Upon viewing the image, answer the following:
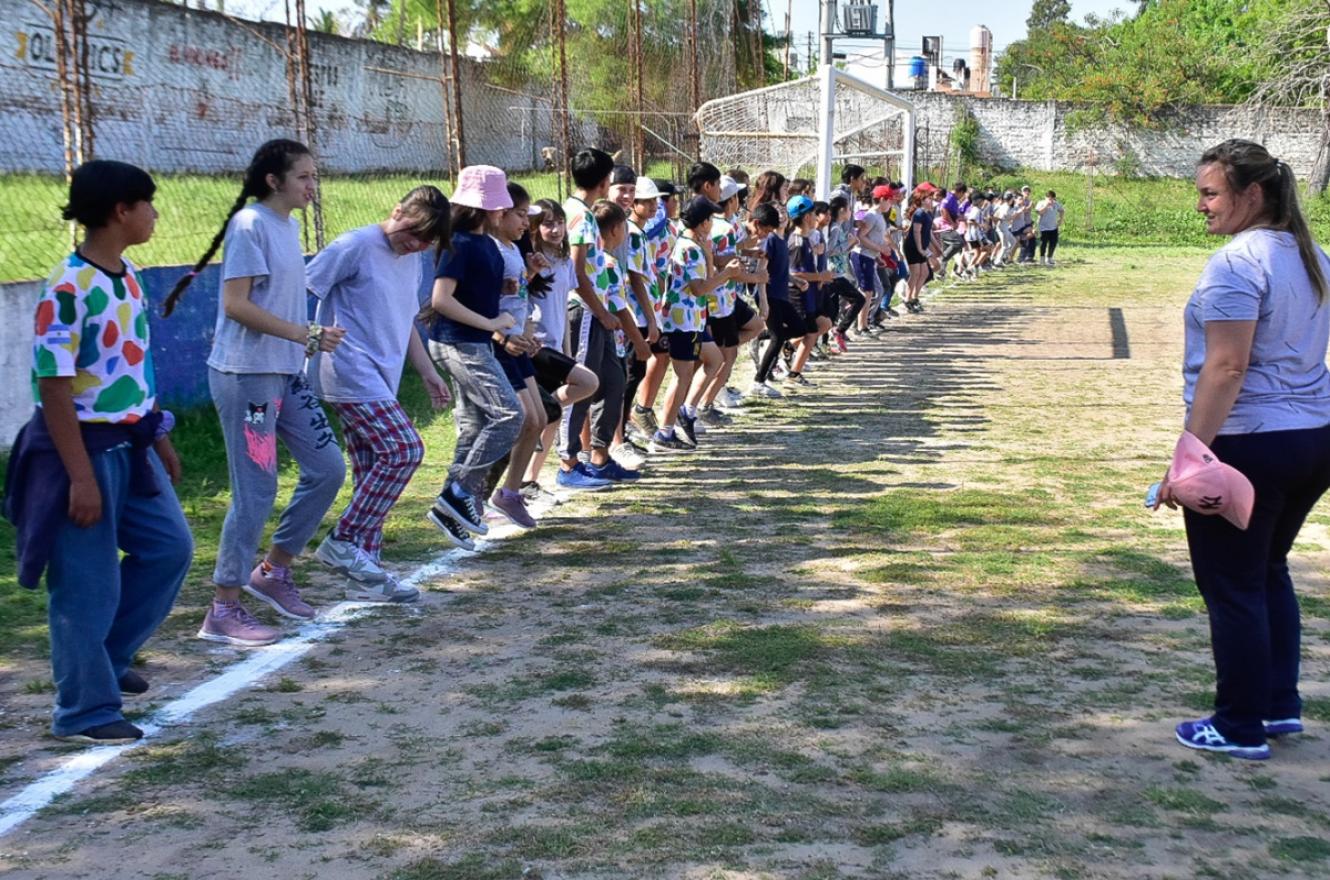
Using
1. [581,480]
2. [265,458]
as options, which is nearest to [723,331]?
[581,480]

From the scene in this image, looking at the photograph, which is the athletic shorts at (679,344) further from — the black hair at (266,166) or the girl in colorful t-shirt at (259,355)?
the black hair at (266,166)

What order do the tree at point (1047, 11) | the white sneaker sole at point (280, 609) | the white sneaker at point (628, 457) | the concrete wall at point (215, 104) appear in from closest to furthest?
1. the white sneaker sole at point (280, 609)
2. the white sneaker at point (628, 457)
3. the concrete wall at point (215, 104)
4. the tree at point (1047, 11)

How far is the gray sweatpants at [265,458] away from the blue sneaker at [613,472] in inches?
127

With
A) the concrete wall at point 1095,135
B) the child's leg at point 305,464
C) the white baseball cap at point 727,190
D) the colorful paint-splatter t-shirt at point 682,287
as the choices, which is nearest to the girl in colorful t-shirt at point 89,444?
the child's leg at point 305,464

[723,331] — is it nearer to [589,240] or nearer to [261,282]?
[589,240]

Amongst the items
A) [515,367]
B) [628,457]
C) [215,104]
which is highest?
[215,104]

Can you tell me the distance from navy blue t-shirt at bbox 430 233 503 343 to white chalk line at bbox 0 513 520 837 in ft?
3.48

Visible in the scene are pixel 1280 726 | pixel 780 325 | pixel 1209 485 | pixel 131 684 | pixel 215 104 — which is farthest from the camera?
pixel 215 104

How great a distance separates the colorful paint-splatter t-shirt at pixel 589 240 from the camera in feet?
27.2

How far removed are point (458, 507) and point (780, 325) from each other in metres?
6.34

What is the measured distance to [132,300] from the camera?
4574 millimetres

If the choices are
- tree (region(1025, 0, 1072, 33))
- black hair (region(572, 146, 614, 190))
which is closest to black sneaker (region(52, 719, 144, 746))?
black hair (region(572, 146, 614, 190))

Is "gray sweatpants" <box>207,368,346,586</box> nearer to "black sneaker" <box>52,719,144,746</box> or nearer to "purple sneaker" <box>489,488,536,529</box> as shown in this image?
"black sneaker" <box>52,719,144,746</box>

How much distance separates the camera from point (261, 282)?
5438mm
